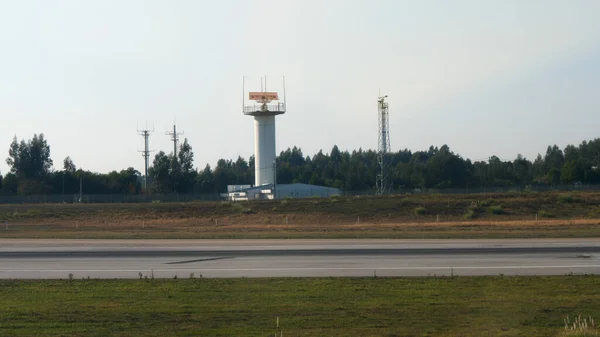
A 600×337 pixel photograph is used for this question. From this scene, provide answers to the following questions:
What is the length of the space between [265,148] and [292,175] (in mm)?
56111

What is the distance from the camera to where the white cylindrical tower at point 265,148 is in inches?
3580

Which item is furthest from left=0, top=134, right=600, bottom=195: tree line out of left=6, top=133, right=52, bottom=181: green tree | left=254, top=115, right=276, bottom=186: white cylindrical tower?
left=254, top=115, right=276, bottom=186: white cylindrical tower

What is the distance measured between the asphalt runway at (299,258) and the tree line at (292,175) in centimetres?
6764

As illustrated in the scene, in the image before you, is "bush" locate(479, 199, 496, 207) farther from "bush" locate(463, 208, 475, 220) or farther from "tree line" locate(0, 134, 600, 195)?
"tree line" locate(0, 134, 600, 195)

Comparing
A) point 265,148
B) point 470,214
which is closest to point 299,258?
point 470,214

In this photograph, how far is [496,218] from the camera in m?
65.9

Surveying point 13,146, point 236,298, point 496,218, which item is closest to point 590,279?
point 236,298

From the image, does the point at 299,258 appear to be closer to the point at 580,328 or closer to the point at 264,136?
the point at 580,328

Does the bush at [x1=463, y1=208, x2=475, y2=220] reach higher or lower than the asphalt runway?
higher

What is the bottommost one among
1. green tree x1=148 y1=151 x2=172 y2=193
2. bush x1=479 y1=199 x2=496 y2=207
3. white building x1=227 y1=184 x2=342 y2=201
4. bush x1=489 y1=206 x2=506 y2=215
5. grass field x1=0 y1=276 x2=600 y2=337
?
grass field x1=0 y1=276 x2=600 y2=337

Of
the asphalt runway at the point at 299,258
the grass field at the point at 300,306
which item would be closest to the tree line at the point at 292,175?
the asphalt runway at the point at 299,258

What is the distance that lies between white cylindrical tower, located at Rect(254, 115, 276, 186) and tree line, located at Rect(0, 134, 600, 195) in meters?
19.0

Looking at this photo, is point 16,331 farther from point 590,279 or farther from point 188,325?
point 590,279

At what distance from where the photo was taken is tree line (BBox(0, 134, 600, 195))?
345 ft
